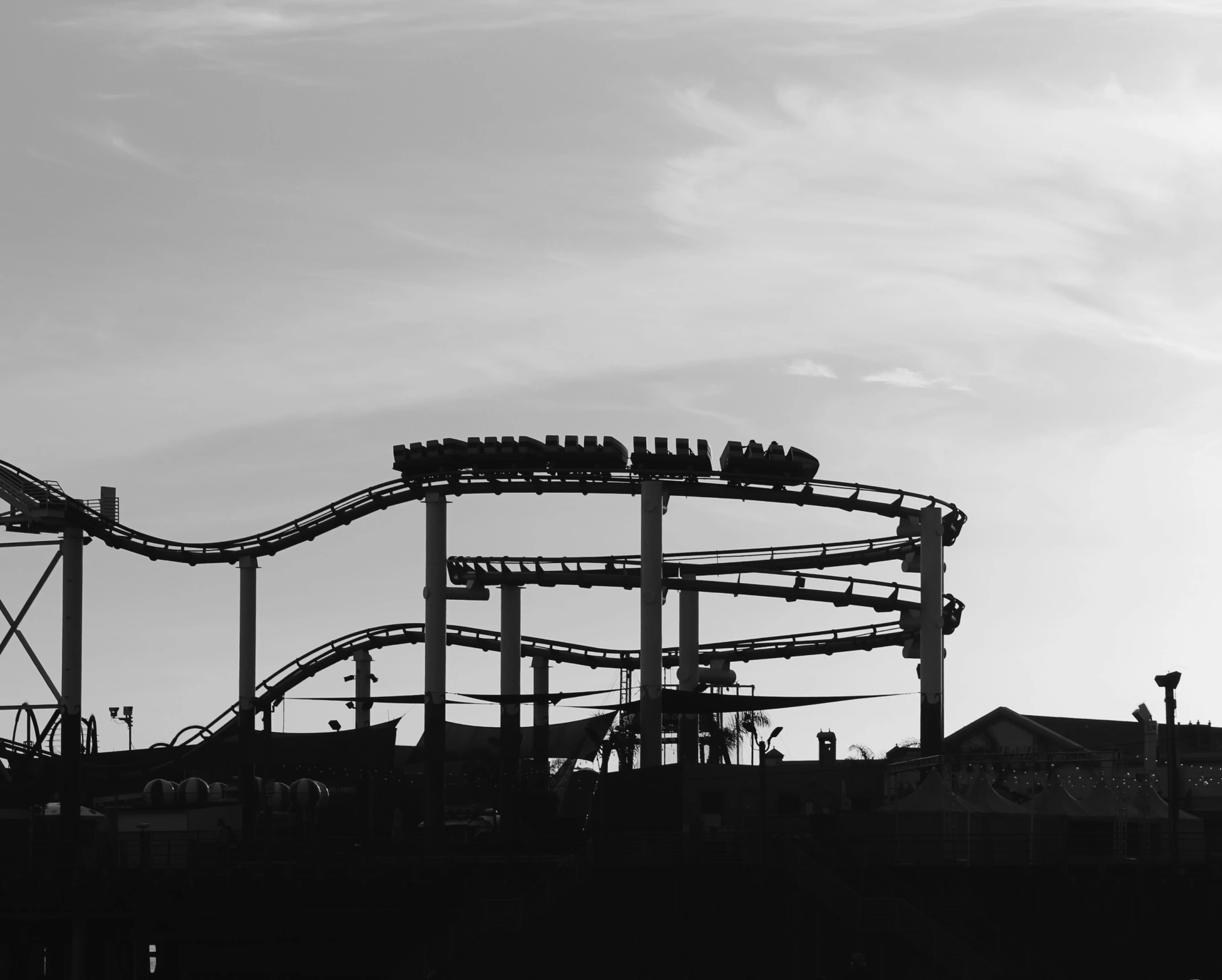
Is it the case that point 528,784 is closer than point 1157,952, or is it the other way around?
point 1157,952

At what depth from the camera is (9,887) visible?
181ft

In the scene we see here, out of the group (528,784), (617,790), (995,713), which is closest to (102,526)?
(528,784)

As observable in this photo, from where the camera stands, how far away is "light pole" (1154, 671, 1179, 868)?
4725 centimetres

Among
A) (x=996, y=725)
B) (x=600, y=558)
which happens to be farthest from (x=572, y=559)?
(x=996, y=725)

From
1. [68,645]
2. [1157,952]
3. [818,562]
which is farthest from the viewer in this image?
[818,562]

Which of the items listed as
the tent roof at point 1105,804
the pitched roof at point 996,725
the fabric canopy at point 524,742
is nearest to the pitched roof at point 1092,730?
the pitched roof at point 996,725

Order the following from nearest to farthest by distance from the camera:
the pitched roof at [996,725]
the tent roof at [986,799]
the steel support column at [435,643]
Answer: the tent roof at [986,799] → the steel support column at [435,643] → the pitched roof at [996,725]

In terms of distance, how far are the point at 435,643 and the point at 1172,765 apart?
101ft

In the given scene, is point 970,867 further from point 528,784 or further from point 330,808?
point 330,808

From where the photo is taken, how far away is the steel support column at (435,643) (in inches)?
2781

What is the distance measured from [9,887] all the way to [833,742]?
87.2 ft

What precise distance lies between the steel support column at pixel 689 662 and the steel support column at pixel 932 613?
29.4ft

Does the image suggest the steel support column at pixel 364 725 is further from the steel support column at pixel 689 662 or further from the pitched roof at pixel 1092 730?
the pitched roof at pixel 1092 730

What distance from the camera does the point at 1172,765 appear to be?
50125 millimetres
